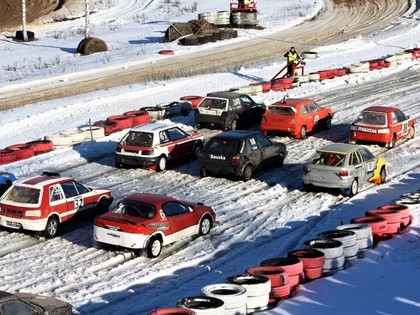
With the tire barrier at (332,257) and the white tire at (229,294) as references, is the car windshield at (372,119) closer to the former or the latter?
the tire barrier at (332,257)

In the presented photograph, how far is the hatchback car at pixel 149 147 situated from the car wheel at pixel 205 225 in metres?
5.40

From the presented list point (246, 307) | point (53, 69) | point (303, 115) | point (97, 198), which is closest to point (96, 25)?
point (53, 69)

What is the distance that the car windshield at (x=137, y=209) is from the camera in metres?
19.6

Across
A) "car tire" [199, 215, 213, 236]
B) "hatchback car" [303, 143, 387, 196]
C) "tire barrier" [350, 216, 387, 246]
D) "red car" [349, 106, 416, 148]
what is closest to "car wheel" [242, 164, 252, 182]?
"hatchback car" [303, 143, 387, 196]

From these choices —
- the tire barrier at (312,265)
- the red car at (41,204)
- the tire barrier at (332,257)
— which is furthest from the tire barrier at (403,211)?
the red car at (41,204)

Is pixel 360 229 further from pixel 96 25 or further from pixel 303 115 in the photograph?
pixel 96 25

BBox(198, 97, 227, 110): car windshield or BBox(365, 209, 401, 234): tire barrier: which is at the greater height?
BBox(198, 97, 227, 110): car windshield

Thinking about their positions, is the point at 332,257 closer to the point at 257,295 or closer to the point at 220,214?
the point at 257,295

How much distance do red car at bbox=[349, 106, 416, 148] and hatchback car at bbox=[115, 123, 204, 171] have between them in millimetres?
6119

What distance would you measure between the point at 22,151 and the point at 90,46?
27.9m

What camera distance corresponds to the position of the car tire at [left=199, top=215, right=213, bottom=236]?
68.8 ft

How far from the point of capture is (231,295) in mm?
15023

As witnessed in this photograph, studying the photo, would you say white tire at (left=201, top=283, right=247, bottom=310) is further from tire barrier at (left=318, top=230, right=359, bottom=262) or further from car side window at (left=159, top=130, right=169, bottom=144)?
car side window at (left=159, top=130, right=169, bottom=144)

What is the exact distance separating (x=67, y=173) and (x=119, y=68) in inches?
880
